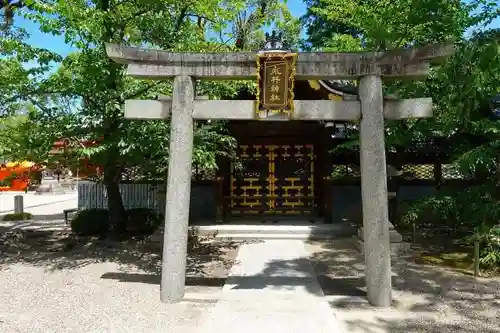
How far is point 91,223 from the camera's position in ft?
40.8

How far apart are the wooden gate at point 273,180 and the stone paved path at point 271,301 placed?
469cm

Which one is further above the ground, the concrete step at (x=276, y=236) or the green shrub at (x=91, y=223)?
the green shrub at (x=91, y=223)

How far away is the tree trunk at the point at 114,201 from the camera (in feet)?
35.5

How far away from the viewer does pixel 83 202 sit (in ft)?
58.0

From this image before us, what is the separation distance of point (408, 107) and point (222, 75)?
2.87 meters

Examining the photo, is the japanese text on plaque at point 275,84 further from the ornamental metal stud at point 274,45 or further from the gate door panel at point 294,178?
the gate door panel at point 294,178

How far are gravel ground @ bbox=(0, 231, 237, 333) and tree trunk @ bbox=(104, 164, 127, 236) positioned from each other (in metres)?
0.61

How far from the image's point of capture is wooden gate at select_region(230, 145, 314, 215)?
14.3m

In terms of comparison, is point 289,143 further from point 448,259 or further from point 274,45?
point 274,45

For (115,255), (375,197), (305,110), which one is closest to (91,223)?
(115,255)

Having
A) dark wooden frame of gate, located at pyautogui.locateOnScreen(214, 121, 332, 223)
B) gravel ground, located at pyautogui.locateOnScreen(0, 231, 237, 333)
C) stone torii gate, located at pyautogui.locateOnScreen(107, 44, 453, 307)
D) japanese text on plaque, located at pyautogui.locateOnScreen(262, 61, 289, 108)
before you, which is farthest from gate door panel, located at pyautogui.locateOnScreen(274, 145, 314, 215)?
japanese text on plaque, located at pyautogui.locateOnScreen(262, 61, 289, 108)

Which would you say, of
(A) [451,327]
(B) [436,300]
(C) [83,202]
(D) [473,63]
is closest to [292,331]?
(A) [451,327]

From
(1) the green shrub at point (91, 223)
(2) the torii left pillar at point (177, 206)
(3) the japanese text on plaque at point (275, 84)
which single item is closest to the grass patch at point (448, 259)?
(3) the japanese text on plaque at point (275, 84)

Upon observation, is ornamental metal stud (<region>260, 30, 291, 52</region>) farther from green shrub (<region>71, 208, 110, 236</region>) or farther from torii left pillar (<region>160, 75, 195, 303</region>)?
green shrub (<region>71, 208, 110, 236</region>)
